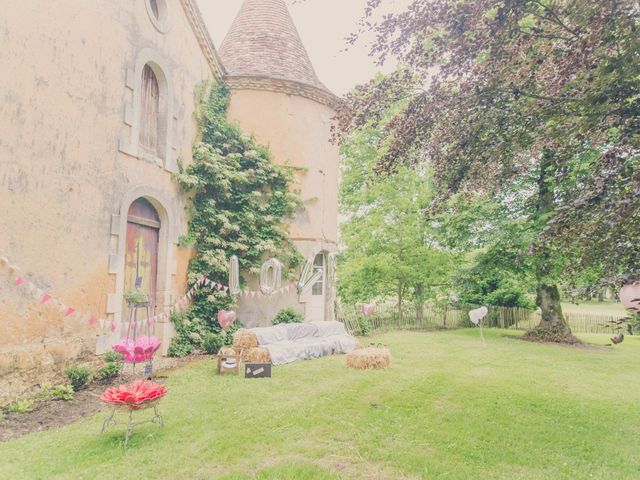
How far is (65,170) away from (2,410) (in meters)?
3.69

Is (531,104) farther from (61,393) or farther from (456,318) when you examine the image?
(456,318)

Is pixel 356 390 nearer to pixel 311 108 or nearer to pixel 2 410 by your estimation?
pixel 2 410

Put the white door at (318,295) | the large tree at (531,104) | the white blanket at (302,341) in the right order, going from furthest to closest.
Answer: the white door at (318,295) → the white blanket at (302,341) → the large tree at (531,104)

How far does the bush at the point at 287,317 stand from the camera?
1191cm

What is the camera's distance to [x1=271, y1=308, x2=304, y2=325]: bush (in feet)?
39.1

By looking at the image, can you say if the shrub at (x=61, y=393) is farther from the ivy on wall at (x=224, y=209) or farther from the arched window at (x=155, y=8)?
the arched window at (x=155, y=8)

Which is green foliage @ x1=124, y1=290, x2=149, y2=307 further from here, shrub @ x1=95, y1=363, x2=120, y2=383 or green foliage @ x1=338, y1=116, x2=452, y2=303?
green foliage @ x1=338, y1=116, x2=452, y2=303

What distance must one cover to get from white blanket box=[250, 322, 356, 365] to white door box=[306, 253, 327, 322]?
1370 millimetres

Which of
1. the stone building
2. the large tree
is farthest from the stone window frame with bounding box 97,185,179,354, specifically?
the large tree

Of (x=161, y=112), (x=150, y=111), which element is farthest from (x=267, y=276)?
(x=150, y=111)

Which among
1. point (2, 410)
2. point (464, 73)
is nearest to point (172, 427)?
point (2, 410)

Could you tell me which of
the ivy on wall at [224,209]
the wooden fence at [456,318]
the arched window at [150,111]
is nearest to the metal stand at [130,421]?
the ivy on wall at [224,209]

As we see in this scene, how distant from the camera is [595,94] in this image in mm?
4062

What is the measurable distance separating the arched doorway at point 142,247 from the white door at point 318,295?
493cm
